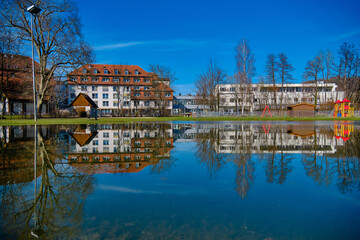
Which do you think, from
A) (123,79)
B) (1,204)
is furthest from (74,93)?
(1,204)

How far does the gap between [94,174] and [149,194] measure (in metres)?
1.66

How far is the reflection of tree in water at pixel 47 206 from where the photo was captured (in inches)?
102

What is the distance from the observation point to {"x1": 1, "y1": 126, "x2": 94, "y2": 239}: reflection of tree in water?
102 inches

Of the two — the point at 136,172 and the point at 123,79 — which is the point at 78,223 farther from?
the point at 123,79

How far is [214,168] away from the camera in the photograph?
5.54 meters

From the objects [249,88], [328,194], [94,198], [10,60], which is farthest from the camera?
[249,88]

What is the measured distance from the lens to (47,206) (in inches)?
125

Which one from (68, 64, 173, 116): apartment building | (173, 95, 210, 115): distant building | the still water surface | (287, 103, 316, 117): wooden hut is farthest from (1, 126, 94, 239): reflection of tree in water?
(173, 95, 210, 115): distant building

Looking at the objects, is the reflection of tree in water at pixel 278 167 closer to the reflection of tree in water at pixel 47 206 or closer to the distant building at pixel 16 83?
the reflection of tree in water at pixel 47 206

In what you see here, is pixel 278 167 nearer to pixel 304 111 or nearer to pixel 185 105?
pixel 304 111

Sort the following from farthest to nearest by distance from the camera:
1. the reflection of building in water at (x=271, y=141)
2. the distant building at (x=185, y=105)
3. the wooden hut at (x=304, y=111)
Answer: the distant building at (x=185, y=105) < the wooden hut at (x=304, y=111) < the reflection of building in water at (x=271, y=141)

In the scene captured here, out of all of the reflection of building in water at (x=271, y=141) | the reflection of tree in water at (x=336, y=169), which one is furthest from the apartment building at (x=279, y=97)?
the reflection of tree in water at (x=336, y=169)

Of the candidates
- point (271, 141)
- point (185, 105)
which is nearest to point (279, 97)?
point (185, 105)

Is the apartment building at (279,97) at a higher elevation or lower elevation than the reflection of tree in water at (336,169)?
higher
